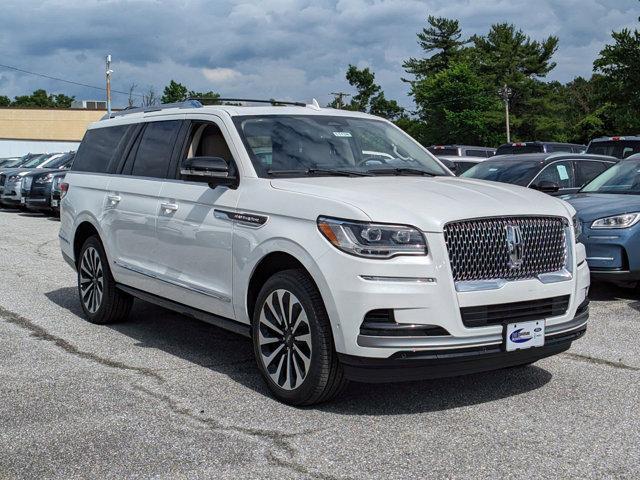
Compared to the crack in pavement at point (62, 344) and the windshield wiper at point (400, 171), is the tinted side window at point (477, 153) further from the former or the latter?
the windshield wiper at point (400, 171)

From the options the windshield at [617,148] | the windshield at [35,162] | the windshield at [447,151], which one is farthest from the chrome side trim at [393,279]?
the windshield at [35,162]

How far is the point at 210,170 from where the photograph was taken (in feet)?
18.3

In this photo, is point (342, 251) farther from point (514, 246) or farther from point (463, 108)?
point (463, 108)

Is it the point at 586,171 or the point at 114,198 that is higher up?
the point at 586,171

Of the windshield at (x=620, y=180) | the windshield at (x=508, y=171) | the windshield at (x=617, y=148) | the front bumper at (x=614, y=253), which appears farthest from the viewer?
the windshield at (x=617, y=148)

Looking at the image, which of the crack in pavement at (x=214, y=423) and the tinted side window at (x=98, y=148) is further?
the tinted side window at (x=98, y=148)

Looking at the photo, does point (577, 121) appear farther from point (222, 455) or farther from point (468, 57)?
point (222, 455)

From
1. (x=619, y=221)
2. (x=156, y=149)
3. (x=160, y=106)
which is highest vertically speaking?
(x=160, y=106)

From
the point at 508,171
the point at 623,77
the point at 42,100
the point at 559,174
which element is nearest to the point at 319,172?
the point at 508,171

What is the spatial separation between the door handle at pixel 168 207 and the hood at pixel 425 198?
3.70 ft

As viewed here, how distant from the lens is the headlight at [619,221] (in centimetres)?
853

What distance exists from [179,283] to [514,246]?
8.44 ft

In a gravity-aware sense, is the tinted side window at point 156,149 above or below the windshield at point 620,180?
above

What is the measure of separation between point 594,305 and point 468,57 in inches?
3147
